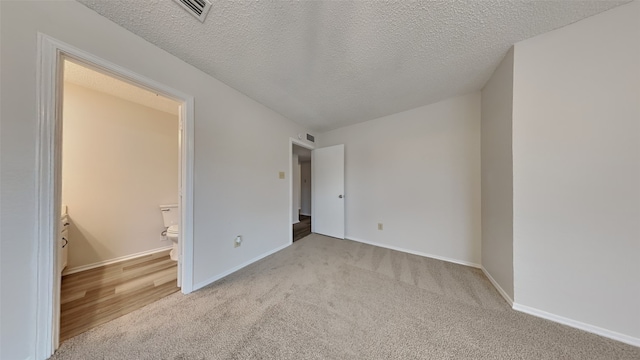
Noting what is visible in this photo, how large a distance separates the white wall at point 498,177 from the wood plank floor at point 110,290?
3.32 m

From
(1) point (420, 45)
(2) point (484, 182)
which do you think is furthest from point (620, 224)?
(1) point (420, 45)

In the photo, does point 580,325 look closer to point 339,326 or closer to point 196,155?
point 339,326

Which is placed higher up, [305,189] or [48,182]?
[48,182]

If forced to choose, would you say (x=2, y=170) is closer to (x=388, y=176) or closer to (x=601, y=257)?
(x=388, y=176)

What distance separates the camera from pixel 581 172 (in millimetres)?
1360

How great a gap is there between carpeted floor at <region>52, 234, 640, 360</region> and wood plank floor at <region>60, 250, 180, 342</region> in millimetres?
160

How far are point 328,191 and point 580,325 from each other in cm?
307

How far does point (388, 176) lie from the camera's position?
305cm

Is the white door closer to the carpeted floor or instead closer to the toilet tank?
the carpeted floor

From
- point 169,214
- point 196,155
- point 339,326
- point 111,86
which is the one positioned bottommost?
point 339,326

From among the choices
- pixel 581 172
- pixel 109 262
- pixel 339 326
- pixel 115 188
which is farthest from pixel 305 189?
pixel 581 172

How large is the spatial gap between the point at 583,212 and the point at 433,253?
5.13 ft

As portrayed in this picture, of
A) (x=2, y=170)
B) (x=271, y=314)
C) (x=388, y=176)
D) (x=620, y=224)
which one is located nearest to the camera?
(x=2, y=170)

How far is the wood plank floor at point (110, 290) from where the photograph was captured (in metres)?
1.43
